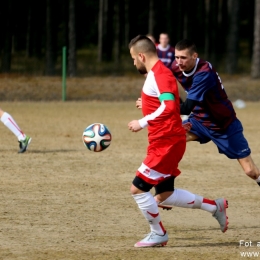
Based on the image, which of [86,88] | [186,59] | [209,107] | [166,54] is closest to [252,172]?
[209,107]

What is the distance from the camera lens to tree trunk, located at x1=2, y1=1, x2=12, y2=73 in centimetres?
2675

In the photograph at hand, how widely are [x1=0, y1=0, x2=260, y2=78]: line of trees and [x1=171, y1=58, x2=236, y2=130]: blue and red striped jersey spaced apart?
1909 cm

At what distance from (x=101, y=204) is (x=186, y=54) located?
2.10 metres

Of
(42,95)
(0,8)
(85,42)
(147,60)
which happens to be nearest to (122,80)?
(42,95)

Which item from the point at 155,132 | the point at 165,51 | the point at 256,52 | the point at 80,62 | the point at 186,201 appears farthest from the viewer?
the point at 80,62

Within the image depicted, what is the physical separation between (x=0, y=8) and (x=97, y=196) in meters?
26.5

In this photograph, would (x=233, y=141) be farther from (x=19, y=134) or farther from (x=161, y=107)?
(x=19, y=134)

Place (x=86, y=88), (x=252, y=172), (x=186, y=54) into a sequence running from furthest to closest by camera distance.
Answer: (x=86, y=88) → (x=252, y=172) → (x=186, y=54)

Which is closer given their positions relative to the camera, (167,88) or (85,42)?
(167,88)

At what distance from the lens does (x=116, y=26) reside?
44156 mm

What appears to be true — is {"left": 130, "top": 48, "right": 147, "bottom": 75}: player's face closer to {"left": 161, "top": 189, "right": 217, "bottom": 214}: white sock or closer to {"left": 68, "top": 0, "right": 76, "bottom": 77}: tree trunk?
{"left": 161, "top": 189, "right": 217, "bottom": 214}: white sock

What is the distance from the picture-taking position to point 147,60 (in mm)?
6730

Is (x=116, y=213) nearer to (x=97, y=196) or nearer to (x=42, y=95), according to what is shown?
(x=97, y=196)

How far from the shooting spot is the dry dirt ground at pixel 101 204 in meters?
6.67
